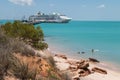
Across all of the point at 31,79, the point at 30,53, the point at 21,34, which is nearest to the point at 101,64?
the point at 21,34

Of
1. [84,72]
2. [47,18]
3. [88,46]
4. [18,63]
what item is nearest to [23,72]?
[18,63]

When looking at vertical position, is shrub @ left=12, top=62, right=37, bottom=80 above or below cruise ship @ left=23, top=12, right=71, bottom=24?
above

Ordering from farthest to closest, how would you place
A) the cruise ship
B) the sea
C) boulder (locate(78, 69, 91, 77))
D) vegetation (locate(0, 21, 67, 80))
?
the cruise ship, the sea, boulder (locate(78, 69, 91, 77)), vegetation (locate(0, 21, 67, 80))

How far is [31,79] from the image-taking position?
7805 mm

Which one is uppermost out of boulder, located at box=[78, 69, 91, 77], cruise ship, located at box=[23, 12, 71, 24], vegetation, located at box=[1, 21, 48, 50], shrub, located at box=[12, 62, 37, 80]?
shrub, located at box=[12, 62, 37, 80]

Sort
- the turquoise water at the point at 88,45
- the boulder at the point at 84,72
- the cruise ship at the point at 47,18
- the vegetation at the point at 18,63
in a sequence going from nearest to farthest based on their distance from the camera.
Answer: the vegetation at the point at 18,63, the boulder at the point at 84,72, the turquoise water at the point at 88,45, the cruise ship at the point at 47,18

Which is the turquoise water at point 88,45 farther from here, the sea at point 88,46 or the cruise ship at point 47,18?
the cruise ship at point 47,18

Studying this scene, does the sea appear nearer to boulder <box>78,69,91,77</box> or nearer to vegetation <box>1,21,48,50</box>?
boulder <box>78,69,91,77</box>

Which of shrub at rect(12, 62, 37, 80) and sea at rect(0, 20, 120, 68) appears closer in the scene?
shrub at rect(12, 62, 37, 80)

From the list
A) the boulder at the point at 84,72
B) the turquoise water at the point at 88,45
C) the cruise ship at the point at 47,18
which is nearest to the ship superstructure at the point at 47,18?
the cruise ship at the point at 47,18

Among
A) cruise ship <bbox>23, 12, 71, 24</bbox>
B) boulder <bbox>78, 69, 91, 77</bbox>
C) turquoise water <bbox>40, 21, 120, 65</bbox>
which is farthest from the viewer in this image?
cruise ship <bbox>23, 12, 71, 24</bbox>

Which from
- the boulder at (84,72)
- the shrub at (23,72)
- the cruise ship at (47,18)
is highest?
the shrub at (23,72)

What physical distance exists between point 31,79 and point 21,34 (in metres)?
11.9

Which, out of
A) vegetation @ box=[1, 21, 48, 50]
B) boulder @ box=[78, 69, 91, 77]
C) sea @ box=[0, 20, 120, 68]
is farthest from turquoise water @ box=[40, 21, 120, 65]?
vegetation @ box=[1, 21, 48, 50]
